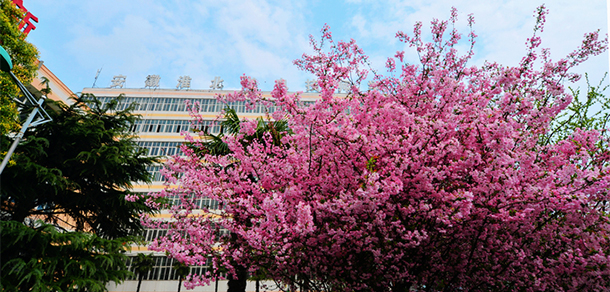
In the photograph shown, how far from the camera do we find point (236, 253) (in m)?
5.24

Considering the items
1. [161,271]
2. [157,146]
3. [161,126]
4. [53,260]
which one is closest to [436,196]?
[53,260]

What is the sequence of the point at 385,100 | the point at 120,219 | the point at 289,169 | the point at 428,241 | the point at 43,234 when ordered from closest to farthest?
the point at 428,241 → the point at 289,169 → the point at 385,100 → the point at 43,234 → the point at 120,219

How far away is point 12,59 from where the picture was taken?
1134 cm

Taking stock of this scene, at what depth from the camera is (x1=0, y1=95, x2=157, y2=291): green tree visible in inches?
373

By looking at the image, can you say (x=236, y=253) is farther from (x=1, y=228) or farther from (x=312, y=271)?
(x=1, y=228)

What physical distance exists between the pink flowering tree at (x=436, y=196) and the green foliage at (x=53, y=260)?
19.7 ft

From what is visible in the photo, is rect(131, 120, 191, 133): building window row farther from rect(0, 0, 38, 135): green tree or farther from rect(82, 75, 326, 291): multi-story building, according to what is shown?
rect(0, 0, 38, 135): green tree

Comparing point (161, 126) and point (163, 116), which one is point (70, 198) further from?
point (163, 116)

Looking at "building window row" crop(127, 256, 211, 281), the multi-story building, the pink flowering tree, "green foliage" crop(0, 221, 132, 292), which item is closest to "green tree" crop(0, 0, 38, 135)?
"green foliage" crop(0, 221, 132, 292)

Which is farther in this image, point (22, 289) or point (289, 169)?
point (22, 289)

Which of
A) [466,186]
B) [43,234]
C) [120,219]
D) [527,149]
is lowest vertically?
[466,186]

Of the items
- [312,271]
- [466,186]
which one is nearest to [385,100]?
[466,186]

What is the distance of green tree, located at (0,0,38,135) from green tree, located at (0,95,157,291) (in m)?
0.78

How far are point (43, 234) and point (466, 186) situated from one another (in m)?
11.0
